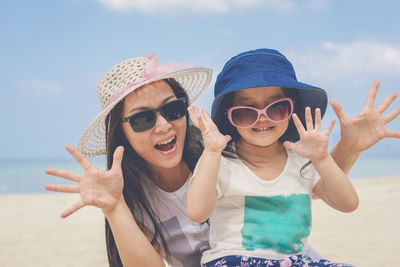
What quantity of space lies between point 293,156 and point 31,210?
385 inches

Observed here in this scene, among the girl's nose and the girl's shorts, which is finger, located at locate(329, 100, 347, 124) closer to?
the girl's shorts

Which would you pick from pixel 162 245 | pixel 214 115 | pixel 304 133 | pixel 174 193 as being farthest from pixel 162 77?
pixel 162 245

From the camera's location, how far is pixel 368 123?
2480mm

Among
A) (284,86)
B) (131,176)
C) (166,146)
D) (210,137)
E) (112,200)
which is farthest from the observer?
(131,176)

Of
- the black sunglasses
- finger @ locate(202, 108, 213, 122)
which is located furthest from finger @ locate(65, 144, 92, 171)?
finger @ locate(202, 108, 213, 122)

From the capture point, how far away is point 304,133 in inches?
88.6

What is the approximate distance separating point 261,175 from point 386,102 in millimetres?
917

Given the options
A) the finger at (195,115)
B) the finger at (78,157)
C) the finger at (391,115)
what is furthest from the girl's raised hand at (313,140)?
the finger at (78,157)

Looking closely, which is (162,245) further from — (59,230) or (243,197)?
(59,230)

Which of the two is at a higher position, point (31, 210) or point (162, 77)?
point (162, 77)

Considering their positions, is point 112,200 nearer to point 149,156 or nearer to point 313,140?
point 149,156

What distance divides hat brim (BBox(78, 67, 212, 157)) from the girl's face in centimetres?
60

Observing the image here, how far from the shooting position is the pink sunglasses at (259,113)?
2441mm

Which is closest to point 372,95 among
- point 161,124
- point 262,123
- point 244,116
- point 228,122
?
point 262,123
